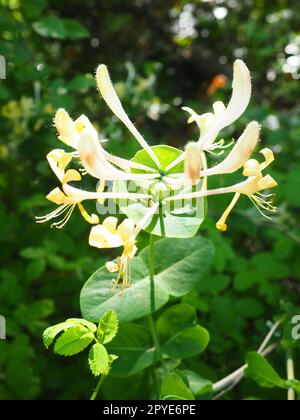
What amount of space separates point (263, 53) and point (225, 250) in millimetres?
1402

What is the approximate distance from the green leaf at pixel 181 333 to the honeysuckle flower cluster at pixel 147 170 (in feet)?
0.65

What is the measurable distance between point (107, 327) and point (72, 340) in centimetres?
5

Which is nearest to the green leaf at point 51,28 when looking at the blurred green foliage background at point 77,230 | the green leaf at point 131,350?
the blurred green foliage background at point 77,230

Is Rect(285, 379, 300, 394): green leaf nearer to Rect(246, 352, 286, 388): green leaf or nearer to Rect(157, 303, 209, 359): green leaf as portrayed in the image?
Rect(246, 352, 286, 388): green leaf

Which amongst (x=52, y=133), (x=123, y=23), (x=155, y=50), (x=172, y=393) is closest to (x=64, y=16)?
(x=123, y=23)

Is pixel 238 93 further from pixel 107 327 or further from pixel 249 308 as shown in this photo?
pixel 249 308

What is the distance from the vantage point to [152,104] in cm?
210

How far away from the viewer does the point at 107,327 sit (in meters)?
0.70

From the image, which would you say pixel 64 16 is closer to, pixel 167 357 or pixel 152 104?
pixel 152 104

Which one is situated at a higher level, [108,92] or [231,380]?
[108,92]

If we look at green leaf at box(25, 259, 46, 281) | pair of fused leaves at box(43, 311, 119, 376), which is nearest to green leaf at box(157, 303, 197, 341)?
pair of fused leaves at box(43, 311, 119, 376)

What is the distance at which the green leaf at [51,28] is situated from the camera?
4.86 ft

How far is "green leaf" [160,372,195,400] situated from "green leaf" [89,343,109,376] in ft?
0.45

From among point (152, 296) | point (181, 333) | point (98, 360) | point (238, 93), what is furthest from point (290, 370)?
point (238, 93)
